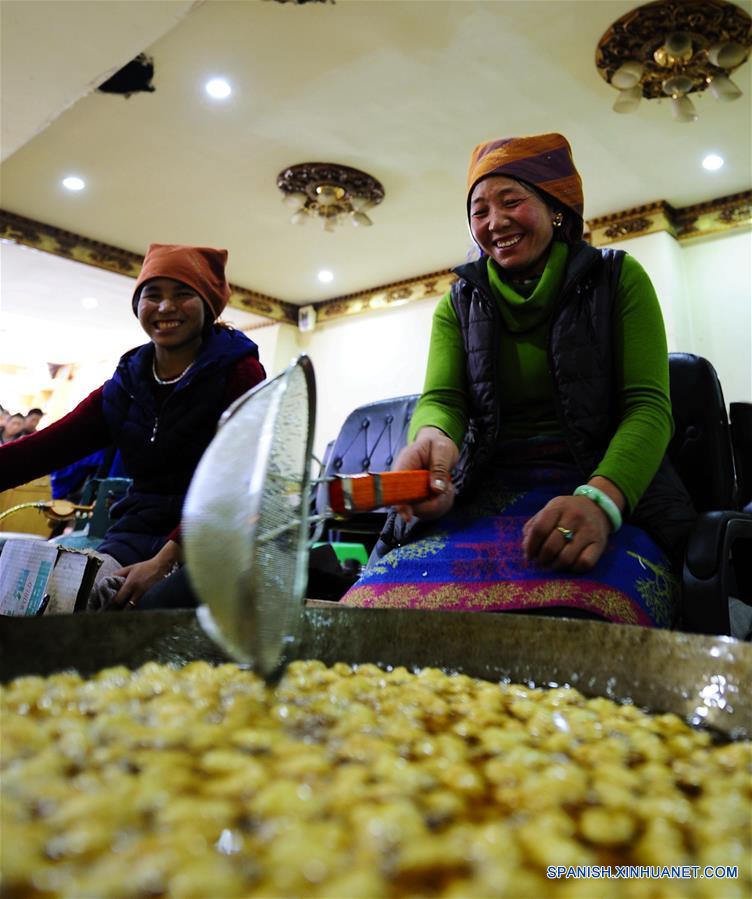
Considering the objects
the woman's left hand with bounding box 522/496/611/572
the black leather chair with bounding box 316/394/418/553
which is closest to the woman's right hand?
the woman's left hand with bounding box 522/496/611/572

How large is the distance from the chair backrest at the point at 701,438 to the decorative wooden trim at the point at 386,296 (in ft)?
17.1

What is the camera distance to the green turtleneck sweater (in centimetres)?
104

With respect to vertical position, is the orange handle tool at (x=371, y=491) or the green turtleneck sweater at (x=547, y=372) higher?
the green turtleneck sweater at (x=547, y=372)

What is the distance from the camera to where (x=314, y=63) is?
368 cm

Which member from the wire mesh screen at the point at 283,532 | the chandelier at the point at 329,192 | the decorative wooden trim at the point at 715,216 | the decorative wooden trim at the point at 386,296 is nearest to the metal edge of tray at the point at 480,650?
the wire mesh screen at the point at 283,532

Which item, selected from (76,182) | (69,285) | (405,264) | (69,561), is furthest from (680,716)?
(69,285)

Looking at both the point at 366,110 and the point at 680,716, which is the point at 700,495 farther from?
the point at 366,110

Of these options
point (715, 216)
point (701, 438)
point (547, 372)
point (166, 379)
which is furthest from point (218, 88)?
point (715, 216)

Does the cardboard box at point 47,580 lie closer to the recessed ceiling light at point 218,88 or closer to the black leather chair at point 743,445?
the black leather chair at point 743,445

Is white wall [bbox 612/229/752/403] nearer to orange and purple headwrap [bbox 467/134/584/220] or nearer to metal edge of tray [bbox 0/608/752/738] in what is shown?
orange and purple headwrap [bbox 467/134/584/220]

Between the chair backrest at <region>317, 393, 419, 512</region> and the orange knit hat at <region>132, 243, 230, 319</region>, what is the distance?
1.20 meters

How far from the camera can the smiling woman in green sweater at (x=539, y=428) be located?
37.1 inches

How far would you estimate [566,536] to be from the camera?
911mm

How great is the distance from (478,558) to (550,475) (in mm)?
225
